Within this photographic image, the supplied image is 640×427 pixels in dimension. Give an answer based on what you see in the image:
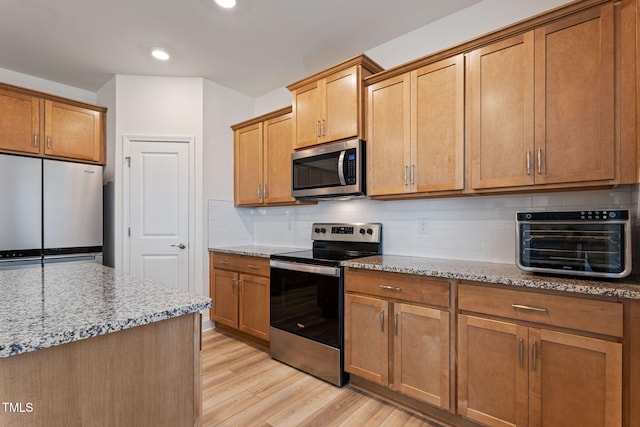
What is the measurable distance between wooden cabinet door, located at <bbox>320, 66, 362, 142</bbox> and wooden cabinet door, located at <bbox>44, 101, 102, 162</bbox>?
8.19 feet

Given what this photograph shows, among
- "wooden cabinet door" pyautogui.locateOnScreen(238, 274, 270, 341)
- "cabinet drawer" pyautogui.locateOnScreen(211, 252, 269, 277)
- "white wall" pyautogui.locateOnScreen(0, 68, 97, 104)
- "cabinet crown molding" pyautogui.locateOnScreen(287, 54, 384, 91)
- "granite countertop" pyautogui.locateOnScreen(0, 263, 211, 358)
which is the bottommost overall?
"wooden cabinet door" pyautogui.locateOnScreen(238, 274, 270, 341)

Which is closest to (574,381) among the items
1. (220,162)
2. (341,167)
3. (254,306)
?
(341,167)

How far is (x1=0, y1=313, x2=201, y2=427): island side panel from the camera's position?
773 millimetres

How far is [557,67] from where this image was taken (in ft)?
5.45

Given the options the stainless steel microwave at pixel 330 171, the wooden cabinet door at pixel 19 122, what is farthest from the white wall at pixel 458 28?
the wooden cabinet door at pixel 19 122

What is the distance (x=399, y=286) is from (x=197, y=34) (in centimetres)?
252

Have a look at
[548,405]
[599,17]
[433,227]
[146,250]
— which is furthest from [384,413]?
[146,250]

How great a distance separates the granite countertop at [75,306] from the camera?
782 millimetres

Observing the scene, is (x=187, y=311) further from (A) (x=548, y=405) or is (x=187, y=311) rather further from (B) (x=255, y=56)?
(B) (x=255, y=56)

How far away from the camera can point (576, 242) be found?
59.4 inches

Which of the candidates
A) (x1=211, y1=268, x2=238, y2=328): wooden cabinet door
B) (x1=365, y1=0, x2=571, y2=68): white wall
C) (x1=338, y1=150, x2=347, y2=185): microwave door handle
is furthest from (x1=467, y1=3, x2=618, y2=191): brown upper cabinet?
(x1=211, y1=268, x2=238, y2=328): wooden cabinet door

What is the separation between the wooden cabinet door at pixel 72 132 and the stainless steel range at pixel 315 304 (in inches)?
91.8

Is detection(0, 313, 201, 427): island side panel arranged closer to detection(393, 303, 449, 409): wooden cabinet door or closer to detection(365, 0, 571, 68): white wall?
detection(393, 303, 449, 409): wooden cabinet door

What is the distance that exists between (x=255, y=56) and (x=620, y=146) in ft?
9.05
